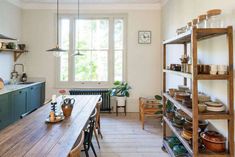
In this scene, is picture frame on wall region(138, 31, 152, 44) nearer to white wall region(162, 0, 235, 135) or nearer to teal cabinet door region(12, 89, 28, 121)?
white wall region(162, 0, 235, 135)

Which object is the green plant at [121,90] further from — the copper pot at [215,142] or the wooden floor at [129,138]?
the copper pot at [215,142]

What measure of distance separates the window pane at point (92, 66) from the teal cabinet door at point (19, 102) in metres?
1.56

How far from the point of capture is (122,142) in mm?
3582

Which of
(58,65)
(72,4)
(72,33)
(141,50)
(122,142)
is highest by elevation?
(72,4)

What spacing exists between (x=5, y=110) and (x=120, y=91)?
2.61 m

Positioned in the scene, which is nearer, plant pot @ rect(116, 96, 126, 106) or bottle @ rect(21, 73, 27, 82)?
plant pot @ rect(116, 96, 126, 106)

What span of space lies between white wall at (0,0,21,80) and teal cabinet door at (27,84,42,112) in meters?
0.73

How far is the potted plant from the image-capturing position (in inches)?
208

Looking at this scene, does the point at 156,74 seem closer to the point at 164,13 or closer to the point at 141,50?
the point at 141,50

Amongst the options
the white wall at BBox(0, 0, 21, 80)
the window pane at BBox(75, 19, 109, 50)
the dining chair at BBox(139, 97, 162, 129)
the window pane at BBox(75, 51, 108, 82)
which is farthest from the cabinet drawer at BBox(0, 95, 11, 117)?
the dining chair at BBox(139, 97, 162, 129)

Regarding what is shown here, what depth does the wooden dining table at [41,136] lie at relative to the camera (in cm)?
162

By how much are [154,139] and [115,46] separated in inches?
114

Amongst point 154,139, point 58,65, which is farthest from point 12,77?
point 154,139

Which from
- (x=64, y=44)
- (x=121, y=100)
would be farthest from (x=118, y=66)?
(x=64, y=44)
